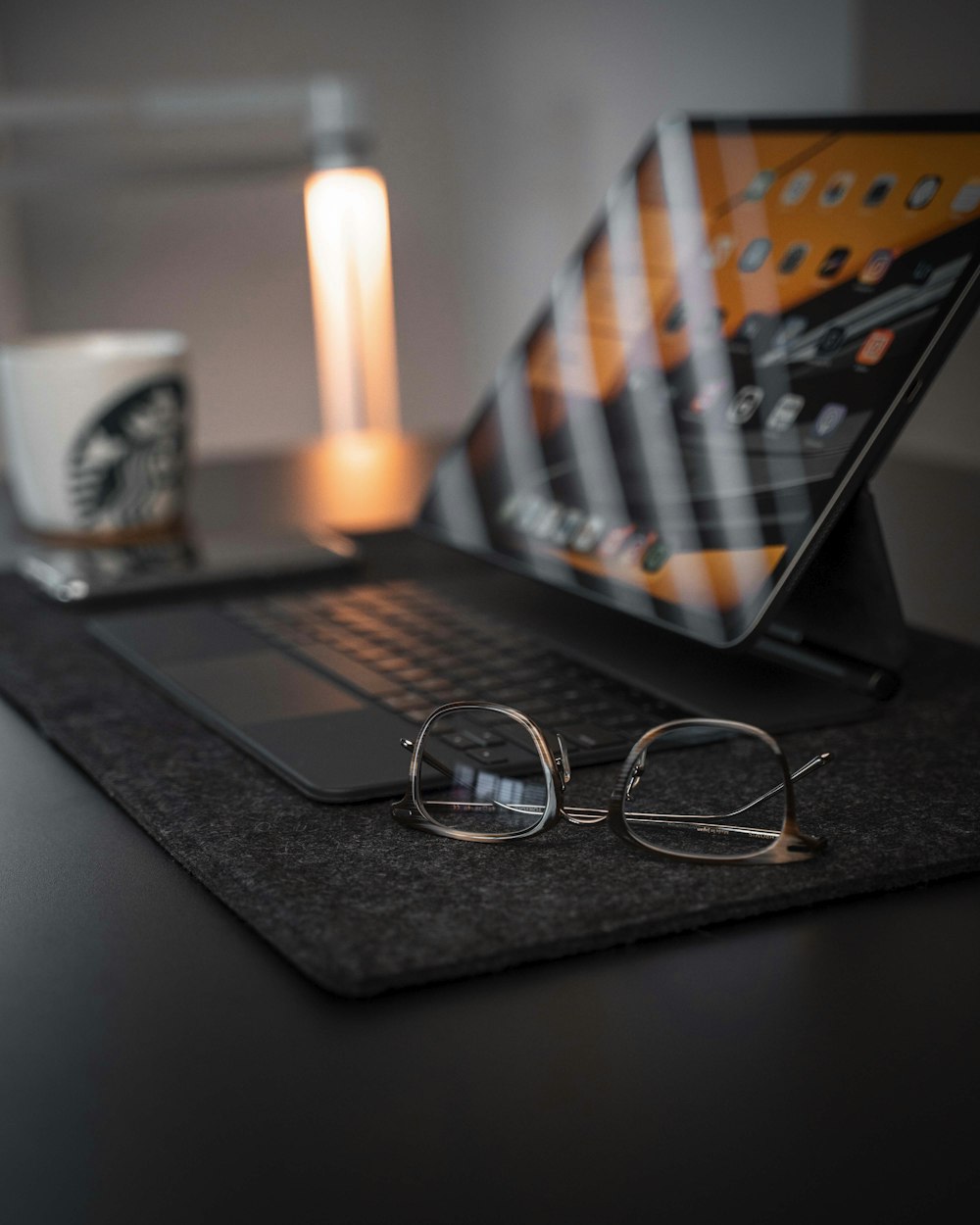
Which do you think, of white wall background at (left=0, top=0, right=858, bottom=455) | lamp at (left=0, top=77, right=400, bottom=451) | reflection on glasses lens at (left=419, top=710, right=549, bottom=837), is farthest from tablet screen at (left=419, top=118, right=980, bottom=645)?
white wall background at (left=0, top=0, right=858, bottom=455)

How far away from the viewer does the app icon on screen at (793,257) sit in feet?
2.27

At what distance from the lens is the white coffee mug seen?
0.94m

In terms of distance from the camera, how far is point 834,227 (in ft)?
2.24

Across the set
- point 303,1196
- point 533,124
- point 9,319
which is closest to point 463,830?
point 303,1196

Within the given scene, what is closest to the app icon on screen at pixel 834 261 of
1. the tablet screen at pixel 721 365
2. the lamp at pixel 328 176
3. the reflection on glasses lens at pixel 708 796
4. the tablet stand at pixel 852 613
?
the tablet screen at pixel 721 365

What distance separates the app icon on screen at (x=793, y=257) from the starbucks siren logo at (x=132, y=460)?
17.1 inches

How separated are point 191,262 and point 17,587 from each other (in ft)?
6.46

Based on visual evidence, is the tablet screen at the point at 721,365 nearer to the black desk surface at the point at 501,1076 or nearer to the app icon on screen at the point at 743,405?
the app icon on screen at the point at 743,405

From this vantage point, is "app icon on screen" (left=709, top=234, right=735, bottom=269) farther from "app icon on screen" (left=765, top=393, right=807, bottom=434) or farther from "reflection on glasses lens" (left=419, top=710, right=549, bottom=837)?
"reflection on glasses lens" (left=419, top=710, right=549, bottom=837)

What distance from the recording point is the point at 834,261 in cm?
67

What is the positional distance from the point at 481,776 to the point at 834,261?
324 millimetres

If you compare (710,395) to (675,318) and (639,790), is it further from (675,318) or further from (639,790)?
(639,790)

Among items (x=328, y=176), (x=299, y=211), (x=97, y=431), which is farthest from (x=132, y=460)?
(x=299, y=211)

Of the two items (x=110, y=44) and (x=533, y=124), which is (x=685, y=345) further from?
(x=110, y=44)
